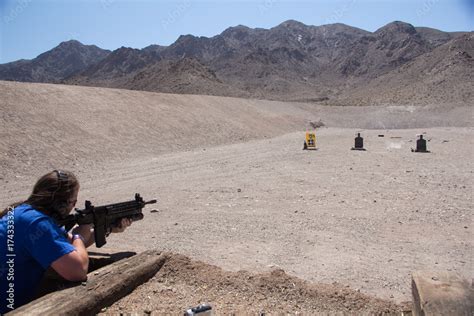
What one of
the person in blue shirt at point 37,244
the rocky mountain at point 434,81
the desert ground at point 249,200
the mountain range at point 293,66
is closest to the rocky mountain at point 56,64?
the mountain range at point 293,66

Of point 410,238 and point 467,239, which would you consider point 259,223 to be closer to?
point 410,238

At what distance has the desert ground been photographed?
179 inches

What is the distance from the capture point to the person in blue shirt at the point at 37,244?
2939 mm

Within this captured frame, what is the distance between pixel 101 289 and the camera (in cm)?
348

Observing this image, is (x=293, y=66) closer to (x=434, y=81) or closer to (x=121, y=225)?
(x=434, y=81)

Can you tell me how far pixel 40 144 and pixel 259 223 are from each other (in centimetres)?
1249

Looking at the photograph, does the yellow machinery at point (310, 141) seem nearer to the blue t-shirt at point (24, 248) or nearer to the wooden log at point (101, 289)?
the wooden log at point (101, 289)

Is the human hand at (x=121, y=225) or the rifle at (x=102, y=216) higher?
the rifle at (x=102, y=216)

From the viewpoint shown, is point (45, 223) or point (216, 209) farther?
point (216, 209)

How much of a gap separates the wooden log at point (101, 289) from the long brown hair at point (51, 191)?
61cm

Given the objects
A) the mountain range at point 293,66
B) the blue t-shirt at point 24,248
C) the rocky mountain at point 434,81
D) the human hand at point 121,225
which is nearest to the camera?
the blue t-shirt at point 24,248

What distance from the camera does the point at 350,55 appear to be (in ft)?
Answer: 361

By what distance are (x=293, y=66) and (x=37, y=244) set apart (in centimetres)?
10996

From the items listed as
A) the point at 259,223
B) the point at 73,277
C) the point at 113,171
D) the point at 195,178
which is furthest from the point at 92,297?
the point at 113,171
